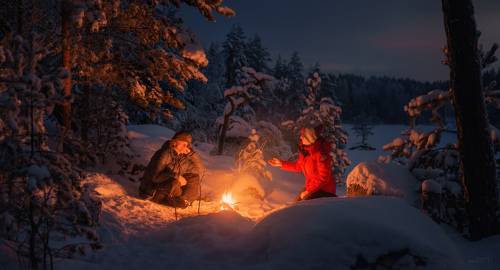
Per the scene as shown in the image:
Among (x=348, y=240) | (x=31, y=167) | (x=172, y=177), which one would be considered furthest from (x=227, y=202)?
(x=31, y=167)

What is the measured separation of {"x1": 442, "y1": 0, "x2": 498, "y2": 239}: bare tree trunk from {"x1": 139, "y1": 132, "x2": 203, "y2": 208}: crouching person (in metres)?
4.55

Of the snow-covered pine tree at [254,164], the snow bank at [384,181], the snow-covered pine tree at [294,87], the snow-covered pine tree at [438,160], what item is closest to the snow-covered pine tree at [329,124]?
the snow-covered pine tree at [254,164]

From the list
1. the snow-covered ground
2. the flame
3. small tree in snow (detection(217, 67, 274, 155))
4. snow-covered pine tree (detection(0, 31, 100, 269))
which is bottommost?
the flame

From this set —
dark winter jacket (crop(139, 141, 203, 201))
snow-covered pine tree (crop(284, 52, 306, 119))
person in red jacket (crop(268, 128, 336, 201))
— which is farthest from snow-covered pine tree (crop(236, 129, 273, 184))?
snow-covered pine tree (crop(284, 52, 306, 119))

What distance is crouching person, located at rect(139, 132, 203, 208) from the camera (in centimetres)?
685

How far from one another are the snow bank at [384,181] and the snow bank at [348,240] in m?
2.59

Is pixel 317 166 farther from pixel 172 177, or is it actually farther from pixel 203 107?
pixel 203 107

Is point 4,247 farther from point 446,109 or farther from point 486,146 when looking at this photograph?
point 446,109

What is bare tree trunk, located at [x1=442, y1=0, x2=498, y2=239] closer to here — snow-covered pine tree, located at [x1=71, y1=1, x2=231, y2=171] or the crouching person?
snow-covered pine tree, located at [x1=71, y1=1, x2=231, y2=171]

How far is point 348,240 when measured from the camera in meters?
3.45

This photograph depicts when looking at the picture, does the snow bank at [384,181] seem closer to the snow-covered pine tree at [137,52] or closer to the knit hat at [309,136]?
the knit hat at [309,136]

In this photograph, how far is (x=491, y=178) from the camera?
16.6 feet

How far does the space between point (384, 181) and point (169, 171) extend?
388 cm

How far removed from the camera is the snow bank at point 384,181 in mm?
6492
